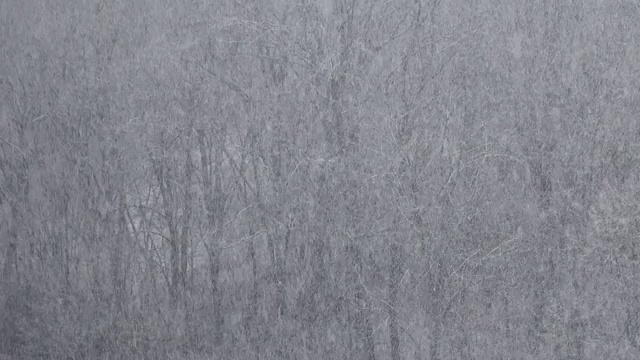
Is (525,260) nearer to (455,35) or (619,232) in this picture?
(619,232)

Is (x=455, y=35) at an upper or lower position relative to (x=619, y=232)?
upper

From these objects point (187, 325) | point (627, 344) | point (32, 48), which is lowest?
point (627, 344)

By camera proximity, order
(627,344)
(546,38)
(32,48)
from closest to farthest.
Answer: (627,344) < (546,38) < (32,48)

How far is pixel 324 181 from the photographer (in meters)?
13.5

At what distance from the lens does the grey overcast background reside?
12914 millimetres

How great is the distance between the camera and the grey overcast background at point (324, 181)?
42.4 ft

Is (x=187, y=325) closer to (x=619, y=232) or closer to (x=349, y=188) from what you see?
(x=349, y=188)

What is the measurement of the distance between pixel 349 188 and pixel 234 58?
295 centimetres

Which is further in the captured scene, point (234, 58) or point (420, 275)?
point (234, 58)

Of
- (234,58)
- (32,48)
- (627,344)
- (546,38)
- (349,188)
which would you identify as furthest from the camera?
(32,48)

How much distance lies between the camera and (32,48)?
55.4 feet

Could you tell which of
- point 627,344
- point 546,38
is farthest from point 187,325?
point 546,38

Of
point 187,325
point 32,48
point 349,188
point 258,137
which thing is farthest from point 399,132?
point 32,48

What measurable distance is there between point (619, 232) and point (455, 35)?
12.1 feet
